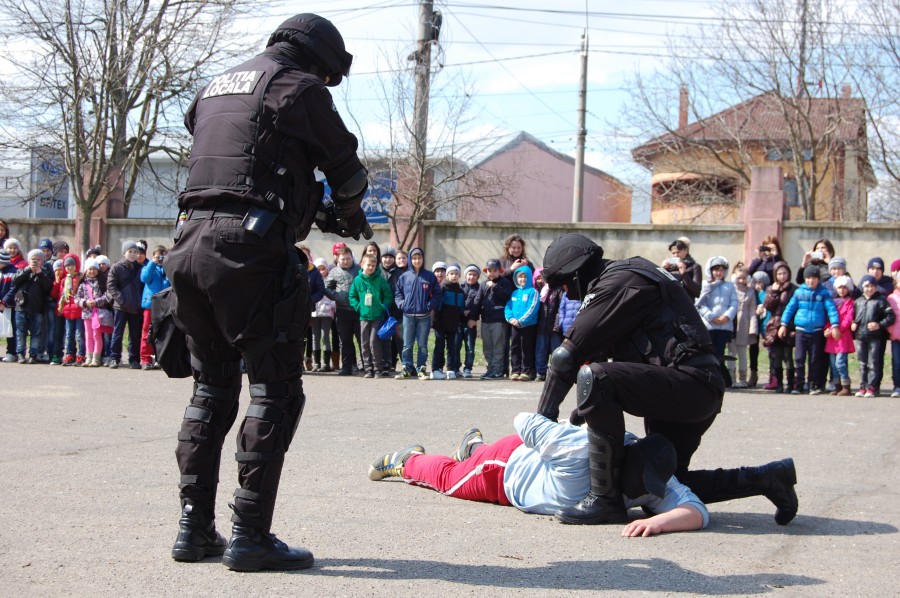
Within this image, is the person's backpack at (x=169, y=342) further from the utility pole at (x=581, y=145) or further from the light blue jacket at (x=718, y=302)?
the utility pole at (x=581, y=145)

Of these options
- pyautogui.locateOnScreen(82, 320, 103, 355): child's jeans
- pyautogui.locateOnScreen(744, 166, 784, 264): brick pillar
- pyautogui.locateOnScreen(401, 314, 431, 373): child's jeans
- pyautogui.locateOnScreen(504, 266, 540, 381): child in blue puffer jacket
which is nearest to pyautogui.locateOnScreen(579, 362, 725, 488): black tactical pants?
pyautogui.locateOnScreen(504, 266, 540, 381): child in blue puffer jacket

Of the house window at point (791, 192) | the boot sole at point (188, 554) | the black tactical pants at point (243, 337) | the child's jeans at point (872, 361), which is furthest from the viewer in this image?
the house window at point (791, 192)

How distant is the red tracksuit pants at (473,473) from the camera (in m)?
5.29

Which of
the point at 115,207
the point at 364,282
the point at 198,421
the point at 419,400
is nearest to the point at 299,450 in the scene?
the point at 198,421

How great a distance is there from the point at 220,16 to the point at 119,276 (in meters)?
10.3

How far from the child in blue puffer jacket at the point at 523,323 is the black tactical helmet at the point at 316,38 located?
9572 millimetres

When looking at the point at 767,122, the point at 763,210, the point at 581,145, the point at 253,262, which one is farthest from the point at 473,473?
the point at 767,122

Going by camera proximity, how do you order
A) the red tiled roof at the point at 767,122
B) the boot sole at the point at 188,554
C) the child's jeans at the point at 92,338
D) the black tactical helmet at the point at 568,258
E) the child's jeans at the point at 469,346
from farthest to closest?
the red tiled roof at the point at 767,122
the child's jeans at the point at 92,338
the child's jeans at the point at 469,346
the black tactical helmet at the point at 568,258
the boot sole at the point at 188,554

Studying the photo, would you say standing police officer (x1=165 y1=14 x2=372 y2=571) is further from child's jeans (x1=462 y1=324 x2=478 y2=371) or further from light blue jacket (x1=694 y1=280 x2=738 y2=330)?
child's jeans (x1=462 y1=324 x2=478 y2=371)

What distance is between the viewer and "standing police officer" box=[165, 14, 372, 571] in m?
3.68

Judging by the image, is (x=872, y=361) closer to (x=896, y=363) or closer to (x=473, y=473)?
(x=896, y=363)

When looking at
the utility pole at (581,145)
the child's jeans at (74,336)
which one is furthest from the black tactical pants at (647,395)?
the utility pole at (581,145)

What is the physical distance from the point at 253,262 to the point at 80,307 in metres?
11.6

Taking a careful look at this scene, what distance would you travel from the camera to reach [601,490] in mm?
4863
